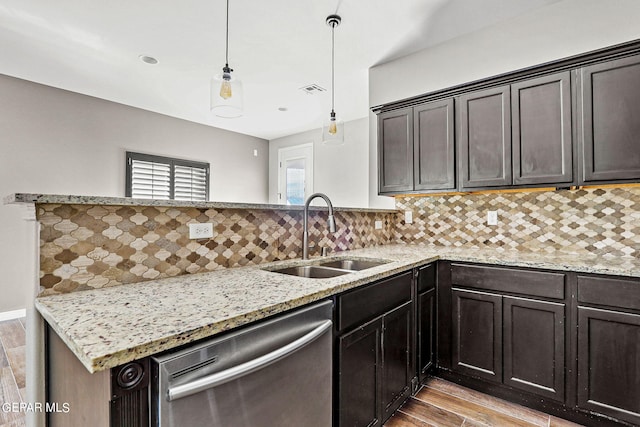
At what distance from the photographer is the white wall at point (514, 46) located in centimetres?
220

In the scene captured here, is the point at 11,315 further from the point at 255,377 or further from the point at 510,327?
the point at 510,327

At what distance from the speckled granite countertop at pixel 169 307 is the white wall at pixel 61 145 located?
336 centimetres

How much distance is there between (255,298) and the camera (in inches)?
42.7

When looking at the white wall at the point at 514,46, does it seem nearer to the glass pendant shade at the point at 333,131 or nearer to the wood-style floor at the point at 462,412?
the glass pendant shade at the point at 333,131

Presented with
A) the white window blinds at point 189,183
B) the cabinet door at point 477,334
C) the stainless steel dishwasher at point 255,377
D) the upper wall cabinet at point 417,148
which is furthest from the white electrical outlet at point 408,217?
the white window blinds at point 189,183

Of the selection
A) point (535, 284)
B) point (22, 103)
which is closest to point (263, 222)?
point (535, 284)

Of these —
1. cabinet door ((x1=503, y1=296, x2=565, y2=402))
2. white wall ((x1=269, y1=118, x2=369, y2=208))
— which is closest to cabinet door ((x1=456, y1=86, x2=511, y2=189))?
cabinet door ((x1=503, y1=296, x2=565, y2=402))

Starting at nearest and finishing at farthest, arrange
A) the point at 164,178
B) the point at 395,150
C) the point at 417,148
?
the point at 417,148
the point at 395,150
the point at 164,178

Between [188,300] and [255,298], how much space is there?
8.7 inches

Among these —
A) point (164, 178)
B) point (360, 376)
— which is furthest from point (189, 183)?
point (360, 376)

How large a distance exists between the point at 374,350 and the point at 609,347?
1.28m

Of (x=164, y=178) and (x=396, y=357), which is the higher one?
(x=164, y=178)

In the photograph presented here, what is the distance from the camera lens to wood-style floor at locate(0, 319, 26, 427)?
1.89 m

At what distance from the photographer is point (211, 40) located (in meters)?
3.01
